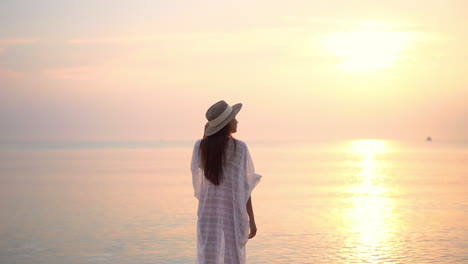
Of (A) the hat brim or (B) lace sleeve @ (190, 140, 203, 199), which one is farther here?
(B) lace sleeve @ (190, 140, 203, 199)

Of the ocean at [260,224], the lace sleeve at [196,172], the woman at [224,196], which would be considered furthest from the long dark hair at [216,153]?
the ocean at [260,224]

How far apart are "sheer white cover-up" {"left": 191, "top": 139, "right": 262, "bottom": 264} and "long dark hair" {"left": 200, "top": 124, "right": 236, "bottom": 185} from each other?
0.03 m

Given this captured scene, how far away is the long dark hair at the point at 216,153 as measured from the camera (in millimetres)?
4691

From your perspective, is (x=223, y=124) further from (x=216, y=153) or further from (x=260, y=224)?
(x=260, y=224)

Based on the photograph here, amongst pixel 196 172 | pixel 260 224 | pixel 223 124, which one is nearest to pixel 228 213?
pixel 196 172

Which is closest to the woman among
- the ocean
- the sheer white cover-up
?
the sheer white cover-up

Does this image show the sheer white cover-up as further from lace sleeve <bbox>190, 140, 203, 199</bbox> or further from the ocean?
the ocean

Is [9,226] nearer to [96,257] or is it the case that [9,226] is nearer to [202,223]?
[96,257]

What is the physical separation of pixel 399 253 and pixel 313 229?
2410 millimetres

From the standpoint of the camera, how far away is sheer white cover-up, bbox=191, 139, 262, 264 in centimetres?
471

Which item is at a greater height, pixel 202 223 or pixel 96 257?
pixel 202 223

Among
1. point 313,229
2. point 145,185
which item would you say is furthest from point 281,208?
point 145,185

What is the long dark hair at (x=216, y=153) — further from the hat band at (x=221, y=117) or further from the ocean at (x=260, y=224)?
the ocean at (x=260, y=224)

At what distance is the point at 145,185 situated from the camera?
810 inches
